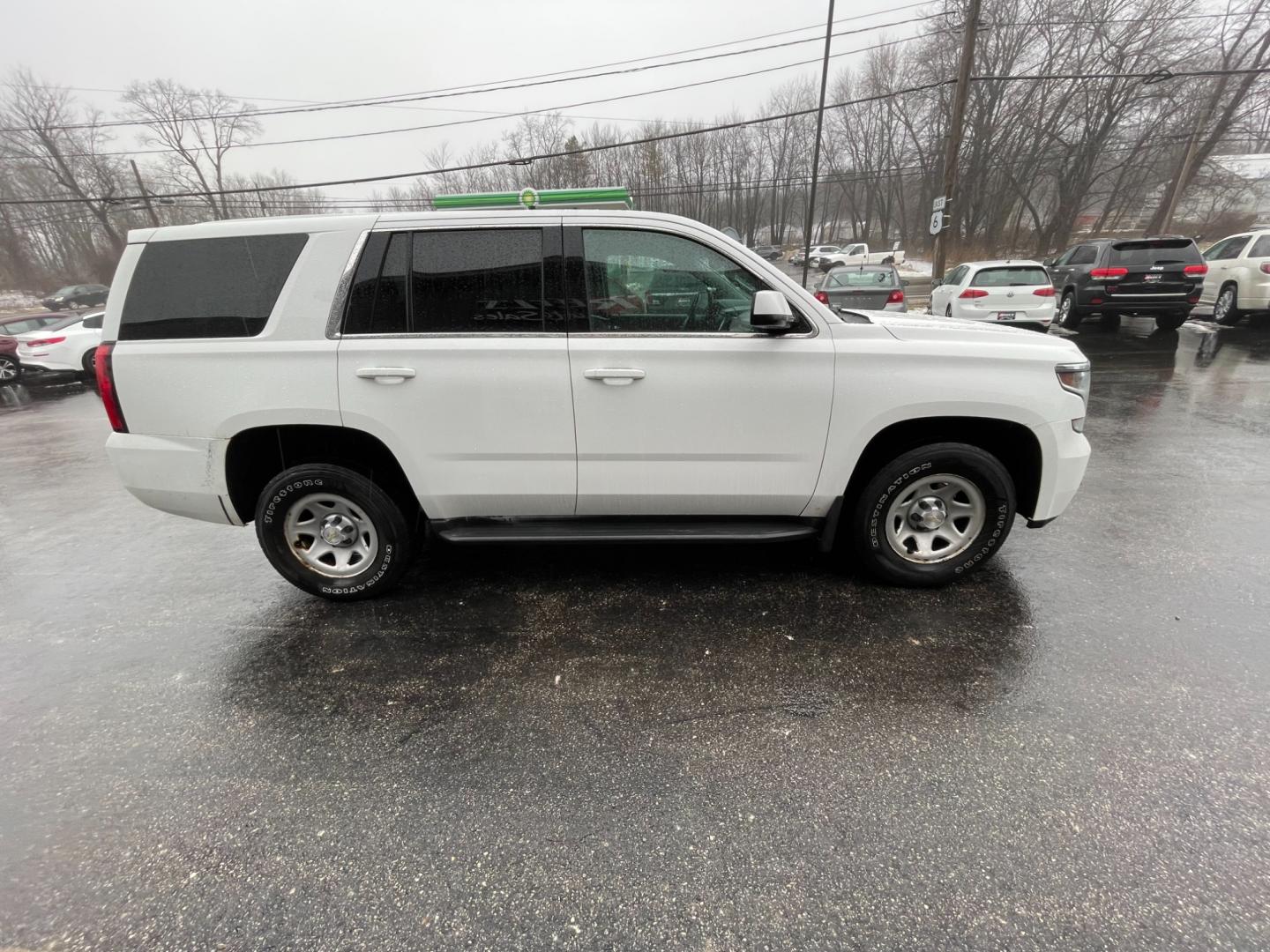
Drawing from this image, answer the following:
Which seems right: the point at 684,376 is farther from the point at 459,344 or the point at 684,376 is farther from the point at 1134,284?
the point at 1134,284

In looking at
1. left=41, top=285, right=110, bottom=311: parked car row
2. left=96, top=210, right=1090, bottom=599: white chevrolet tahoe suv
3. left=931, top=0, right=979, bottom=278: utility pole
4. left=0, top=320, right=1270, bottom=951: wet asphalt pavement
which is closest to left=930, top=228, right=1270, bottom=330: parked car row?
left=931, top=0, right=979, bottom=278: utility pole

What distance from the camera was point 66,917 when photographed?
176 centimetres

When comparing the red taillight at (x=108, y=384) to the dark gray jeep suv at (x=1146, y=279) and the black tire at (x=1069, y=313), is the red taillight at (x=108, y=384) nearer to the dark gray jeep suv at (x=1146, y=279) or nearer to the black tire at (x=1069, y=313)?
the dark gray jeep suv at (x=1146, y=279)

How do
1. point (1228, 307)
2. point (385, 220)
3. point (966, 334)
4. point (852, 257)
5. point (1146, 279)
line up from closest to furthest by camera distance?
point (385, 220)
point (966, 334)
point (1146, 279)
point (1228, 307)
point (852, 257)

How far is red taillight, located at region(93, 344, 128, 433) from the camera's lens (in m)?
3.13

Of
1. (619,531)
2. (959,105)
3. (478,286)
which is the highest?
(959,105)

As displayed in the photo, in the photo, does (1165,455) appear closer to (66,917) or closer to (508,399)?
(508,399)

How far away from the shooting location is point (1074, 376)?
3107mm

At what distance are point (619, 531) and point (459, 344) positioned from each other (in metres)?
1.26

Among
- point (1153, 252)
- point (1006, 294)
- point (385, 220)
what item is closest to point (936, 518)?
point (385, 220)

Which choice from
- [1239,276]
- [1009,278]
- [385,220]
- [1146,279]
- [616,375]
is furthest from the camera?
[1009,278]

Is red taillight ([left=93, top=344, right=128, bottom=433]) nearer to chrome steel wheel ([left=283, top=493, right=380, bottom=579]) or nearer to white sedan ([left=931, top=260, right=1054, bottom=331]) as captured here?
chrome steel wheel ([left=283, top=493, right=380, bottom=579])

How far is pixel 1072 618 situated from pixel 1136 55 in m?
37.6

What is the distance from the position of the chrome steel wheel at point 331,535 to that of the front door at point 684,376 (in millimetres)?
1276
